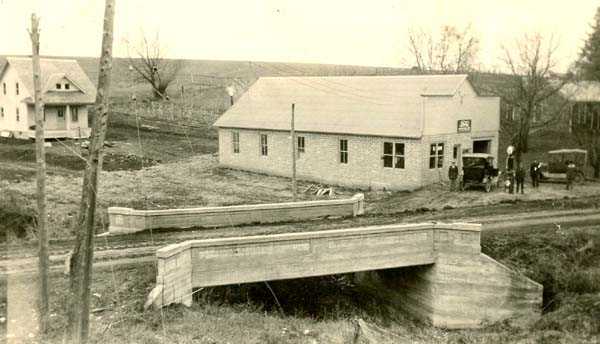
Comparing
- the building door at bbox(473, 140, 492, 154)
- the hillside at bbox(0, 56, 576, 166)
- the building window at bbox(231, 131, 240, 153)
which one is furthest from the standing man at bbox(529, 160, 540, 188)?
the building window at bbox(231, 131, 240, 153)

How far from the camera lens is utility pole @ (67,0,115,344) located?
11.4 meters

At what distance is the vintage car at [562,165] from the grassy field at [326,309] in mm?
9690

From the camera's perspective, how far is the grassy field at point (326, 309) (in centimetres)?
1495

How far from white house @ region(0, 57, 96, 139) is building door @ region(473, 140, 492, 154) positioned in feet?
95.2

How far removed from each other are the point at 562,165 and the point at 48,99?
3586cm

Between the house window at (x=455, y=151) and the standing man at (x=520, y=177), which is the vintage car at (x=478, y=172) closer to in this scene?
Answer: the standing man at (x=520, y=177)

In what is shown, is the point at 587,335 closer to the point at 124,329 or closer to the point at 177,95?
the point at 124,329

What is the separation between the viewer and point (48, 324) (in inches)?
541

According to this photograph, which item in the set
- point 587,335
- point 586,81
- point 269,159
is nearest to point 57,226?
point 269,159

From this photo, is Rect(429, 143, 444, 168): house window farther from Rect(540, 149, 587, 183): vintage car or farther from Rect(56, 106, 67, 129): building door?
Rect(56, 106, 67, 129): building door

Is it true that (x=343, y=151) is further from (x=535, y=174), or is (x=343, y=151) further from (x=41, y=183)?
(x=41, y=183)

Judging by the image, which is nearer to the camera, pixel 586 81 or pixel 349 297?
pixel 349 297

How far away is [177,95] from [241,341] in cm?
6806

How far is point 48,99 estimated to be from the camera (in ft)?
153
